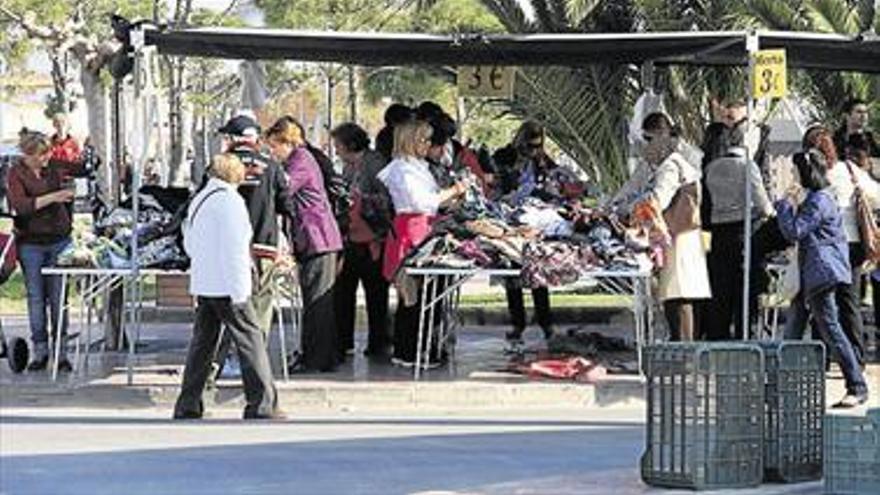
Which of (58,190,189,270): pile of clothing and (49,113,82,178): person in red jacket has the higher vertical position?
(49,113,82,178): person in red jacket

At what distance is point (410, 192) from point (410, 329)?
1300mm

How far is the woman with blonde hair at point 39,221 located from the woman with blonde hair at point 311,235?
74.7 inches

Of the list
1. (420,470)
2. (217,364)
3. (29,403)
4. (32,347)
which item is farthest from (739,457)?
(32,347)

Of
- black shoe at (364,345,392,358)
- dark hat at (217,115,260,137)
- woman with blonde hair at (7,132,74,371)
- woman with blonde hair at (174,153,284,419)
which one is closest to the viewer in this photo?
woman with blonde hair at (174,153,284,419)

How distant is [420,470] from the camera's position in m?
11.0

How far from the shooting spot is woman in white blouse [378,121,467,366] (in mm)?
14539

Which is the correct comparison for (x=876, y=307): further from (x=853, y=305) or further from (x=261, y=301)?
(x=261, y=301)

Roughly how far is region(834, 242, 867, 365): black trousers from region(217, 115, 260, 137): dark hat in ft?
14.9

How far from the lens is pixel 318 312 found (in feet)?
48.2

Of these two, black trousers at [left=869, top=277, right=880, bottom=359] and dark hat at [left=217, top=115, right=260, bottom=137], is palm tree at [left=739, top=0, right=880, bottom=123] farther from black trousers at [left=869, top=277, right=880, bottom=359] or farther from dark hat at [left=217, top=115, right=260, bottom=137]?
dark hat at [left=217, top=115, right=260, bottom=137]

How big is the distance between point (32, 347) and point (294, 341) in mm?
2828

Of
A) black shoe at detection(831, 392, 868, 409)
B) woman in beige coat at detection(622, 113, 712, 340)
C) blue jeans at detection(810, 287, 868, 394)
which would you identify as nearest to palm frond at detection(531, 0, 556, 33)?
woman in beige coat at detection(622, 113, 712, 340)

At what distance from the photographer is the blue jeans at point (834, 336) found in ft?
44.0

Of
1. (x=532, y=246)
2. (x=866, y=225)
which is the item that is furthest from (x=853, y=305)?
(x=532, y=246)
